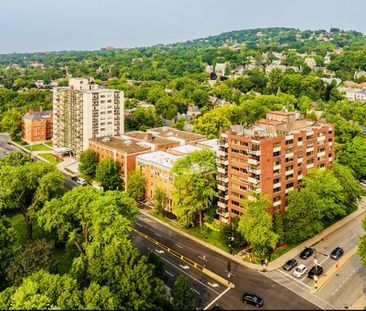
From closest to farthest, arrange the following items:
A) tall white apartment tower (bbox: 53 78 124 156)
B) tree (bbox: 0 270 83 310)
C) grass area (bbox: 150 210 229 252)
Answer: tree (bbox: 0 270 83 310) → grass area (bbox: 150 210 229 252) → tall white apartment tower (bbox: 53 78 124 156)

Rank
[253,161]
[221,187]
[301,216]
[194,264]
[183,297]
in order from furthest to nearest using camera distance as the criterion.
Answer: [221,187]
[253,161]
[301,216]
[194,264]
[183,297]

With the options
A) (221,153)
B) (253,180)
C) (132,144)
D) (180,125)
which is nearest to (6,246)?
(221,153)

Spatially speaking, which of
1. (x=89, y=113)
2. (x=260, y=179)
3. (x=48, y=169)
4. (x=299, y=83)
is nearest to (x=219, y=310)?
(x=260, y=179)

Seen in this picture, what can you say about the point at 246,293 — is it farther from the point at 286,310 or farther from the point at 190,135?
the point at 190,135

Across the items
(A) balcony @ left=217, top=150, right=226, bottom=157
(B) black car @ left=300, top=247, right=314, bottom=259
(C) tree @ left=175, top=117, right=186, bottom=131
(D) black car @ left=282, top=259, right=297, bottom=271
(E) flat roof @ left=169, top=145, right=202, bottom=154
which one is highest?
(A) balcony @ left=217, top=150, right=226, bottom=157

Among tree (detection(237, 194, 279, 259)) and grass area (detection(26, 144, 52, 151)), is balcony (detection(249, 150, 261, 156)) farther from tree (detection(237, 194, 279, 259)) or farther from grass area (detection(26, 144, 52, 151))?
grass area (detection(26, 144, 52, 151))

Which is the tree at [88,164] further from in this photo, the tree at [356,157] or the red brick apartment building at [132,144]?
the tree at [356,157]

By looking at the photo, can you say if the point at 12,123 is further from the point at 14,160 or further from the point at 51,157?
the point at 14,160

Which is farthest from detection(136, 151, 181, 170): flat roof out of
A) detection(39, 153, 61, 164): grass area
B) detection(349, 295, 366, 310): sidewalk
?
detection(39, 153, 61, 164): grass area
